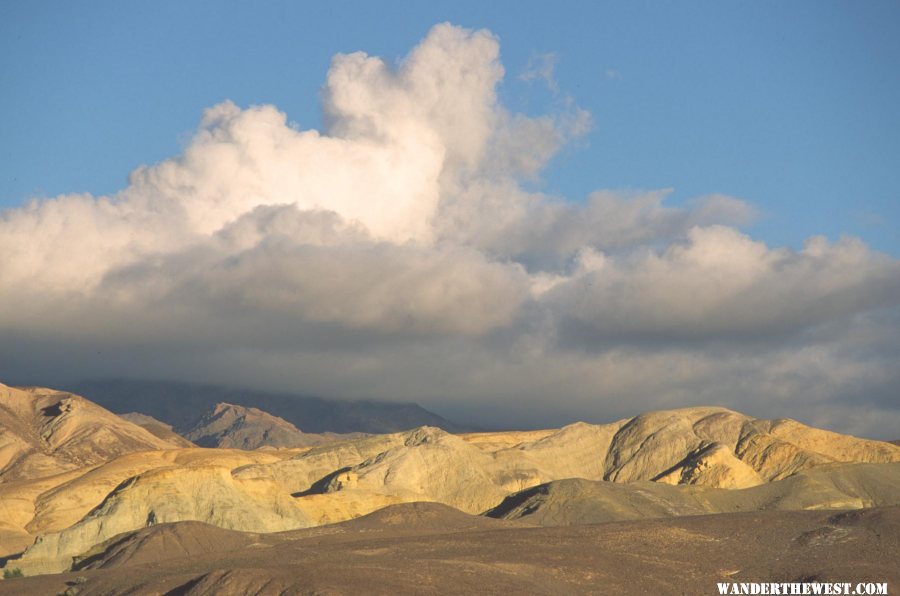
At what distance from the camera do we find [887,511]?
9669 centimetres

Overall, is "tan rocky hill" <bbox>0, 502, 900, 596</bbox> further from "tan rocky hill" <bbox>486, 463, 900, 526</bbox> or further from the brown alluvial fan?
"tan rocky hill" <bbox>486, 463, 900, 526</bbox>

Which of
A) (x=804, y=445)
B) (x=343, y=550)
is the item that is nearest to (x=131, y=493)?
(x=343, y=550)

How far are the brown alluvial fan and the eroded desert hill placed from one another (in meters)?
0.24

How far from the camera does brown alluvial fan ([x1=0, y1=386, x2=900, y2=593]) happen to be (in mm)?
122312

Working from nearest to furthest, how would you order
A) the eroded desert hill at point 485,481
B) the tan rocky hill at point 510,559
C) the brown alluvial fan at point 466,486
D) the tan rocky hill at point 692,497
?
1. the tan rocky hill at point 510,559
2. the brown alluvial fan at point 466,486
3. the eroded desert hill at point 485,481
4. the tan rocky hill at point 692,497

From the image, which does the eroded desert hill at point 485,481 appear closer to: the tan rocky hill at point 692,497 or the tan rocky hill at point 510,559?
the tan rocky hill at point 692,497

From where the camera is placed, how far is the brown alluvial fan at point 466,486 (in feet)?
401

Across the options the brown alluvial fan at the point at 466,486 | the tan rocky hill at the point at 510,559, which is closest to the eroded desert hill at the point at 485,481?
the brown alluvial fan at the point at 466,486

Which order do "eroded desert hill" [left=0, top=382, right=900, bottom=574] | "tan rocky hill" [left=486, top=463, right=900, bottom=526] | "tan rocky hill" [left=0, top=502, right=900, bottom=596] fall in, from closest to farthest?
"tan rocky hill" [left=0, top=502, right=900, bottom=596] < "eroded desert hill" [left=0, top=382, right=900, bottom=574] < "tan rocky hill" [left=486, top=463, right=900, bottom=526]

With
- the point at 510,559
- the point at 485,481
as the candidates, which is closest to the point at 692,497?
the point at 485,481

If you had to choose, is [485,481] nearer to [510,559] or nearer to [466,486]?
[466,486]

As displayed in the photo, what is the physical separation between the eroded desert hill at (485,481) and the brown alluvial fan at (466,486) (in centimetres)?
24

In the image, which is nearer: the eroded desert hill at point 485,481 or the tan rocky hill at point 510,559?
the tan rocky hill at point 510,559

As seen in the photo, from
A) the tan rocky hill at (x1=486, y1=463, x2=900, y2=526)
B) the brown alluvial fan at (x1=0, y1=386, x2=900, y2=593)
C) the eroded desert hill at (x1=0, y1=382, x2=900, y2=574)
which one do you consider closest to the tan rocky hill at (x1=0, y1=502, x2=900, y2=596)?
the brown alluvial fan at (x1=0, y1=386, x2=900, y2=593)
